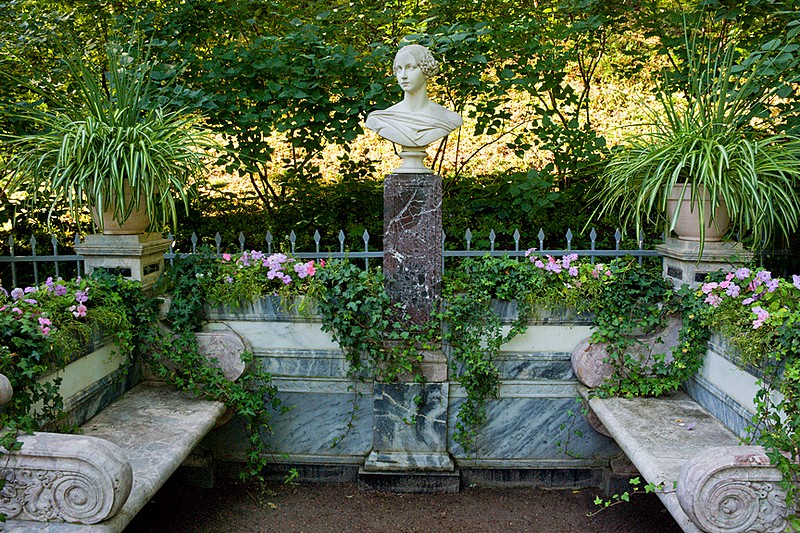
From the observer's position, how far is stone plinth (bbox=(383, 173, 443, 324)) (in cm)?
370

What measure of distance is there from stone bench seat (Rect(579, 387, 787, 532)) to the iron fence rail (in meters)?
1.28

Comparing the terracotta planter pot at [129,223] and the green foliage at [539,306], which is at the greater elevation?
the terracotta planter pot at [129,223]

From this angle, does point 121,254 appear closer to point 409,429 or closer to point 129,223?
point 129,223

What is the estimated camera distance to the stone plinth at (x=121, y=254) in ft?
12.2

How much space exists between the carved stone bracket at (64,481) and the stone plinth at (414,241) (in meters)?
1.83

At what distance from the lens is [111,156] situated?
11.2 feet

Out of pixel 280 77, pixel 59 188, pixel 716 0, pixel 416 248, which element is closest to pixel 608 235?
pixel 716 0

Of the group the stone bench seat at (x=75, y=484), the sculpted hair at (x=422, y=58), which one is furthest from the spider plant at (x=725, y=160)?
the stone bench seat at (x=75, y=484)

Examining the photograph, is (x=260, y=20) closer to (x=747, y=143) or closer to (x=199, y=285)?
(x=199, y=285)

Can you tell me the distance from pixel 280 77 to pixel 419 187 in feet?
5.77

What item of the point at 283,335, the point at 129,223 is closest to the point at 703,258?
the point at 283,335

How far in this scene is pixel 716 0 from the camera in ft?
13.5

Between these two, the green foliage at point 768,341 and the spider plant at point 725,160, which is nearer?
the green foliage at point 768,341

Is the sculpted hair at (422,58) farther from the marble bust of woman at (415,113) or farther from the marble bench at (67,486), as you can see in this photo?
the marble bench at (67,486)
